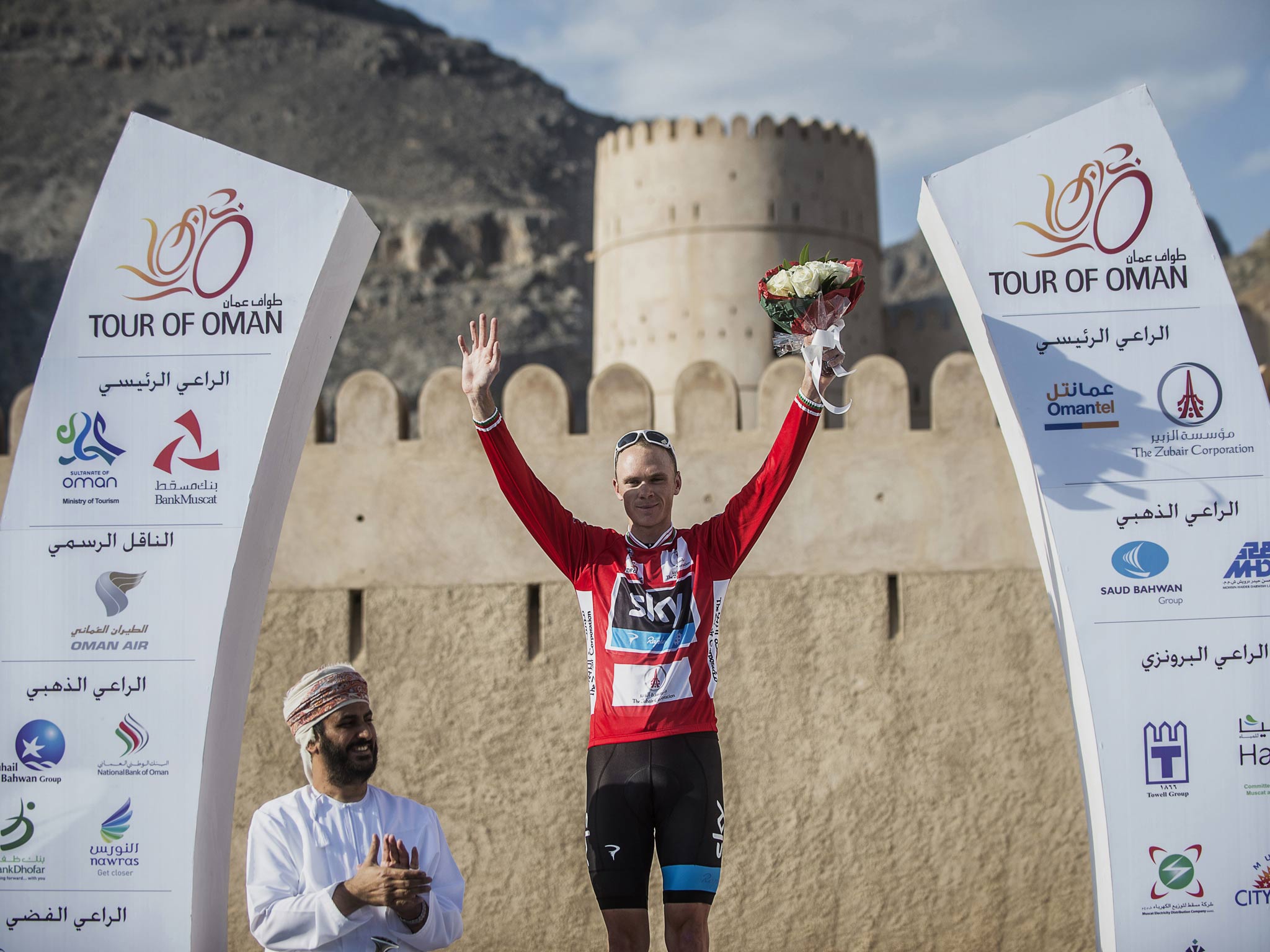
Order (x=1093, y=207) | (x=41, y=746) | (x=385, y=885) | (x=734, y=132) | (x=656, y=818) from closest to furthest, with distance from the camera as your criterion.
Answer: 1. (x=385, y=885)
2. (x=656, y=818)
3. (x=41, y=746)
4. (x=1093, y=207)
5. (x=734, y=132)

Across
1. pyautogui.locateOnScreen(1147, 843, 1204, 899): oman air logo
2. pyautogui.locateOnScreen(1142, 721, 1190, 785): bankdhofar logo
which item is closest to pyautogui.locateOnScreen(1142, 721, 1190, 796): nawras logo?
pyautogui.locateOnScreen(1142, 721, 1190, 785): bankdhofar logo

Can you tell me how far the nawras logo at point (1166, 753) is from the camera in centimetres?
432

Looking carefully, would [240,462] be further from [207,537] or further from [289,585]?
[289,585]

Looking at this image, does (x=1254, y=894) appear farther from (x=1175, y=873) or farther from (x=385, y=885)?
(x=385, y=885)

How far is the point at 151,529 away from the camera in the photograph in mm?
4496

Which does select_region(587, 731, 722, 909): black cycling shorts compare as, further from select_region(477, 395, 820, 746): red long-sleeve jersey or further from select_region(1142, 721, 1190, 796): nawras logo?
select_region(1142, 721, 1190, 796): nawras logo

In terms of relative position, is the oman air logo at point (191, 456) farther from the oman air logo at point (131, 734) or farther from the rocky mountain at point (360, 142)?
the rocky mountain at point (360, 142)

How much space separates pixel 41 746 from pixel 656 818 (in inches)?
80.2

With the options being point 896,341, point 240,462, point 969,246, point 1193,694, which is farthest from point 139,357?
point 896,341

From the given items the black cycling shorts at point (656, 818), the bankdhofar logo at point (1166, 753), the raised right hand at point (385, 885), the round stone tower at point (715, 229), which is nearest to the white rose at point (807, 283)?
the black cycling shorts at point (656, 818)

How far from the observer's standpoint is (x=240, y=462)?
177 inches

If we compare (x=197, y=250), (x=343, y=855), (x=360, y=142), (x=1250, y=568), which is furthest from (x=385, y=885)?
(x=360, y=142)

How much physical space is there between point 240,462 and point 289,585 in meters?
3.26

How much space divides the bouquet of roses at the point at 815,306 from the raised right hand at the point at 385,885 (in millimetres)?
1875
